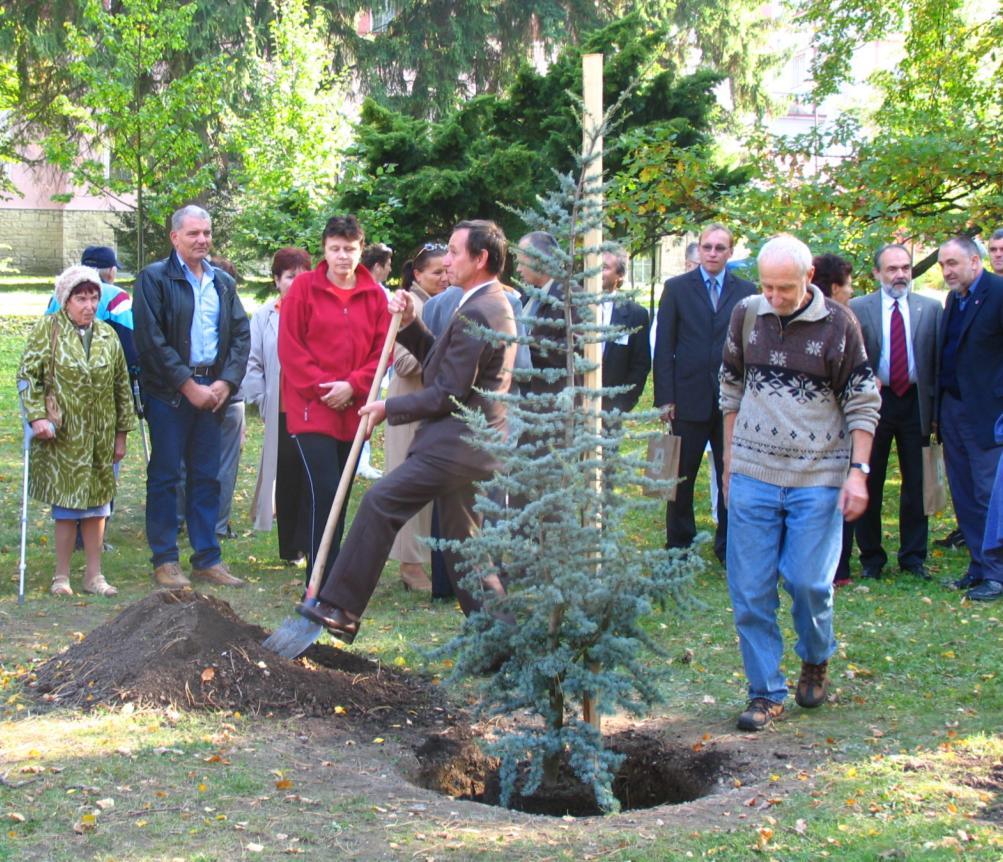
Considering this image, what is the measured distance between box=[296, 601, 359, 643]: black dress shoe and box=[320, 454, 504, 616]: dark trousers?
0.04 metres

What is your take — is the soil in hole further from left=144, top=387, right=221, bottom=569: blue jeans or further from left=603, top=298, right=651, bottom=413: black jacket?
left=603, top=298, right=651, bottom=413: black jacket

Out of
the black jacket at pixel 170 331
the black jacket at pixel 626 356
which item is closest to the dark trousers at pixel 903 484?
the black jacket at pixel 626 356

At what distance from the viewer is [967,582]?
8.73 metres

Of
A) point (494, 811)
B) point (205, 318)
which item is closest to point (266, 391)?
point (205, 318)

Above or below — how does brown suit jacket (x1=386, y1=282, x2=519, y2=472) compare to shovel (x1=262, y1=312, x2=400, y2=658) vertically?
above

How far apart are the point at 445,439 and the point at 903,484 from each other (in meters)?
4.17

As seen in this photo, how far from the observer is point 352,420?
773 cm

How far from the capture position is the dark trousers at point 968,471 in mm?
8750

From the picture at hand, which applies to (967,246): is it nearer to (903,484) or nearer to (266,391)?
(903,484)

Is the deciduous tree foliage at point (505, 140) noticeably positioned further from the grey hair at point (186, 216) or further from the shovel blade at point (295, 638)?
the shovel blade at point (295, 638)

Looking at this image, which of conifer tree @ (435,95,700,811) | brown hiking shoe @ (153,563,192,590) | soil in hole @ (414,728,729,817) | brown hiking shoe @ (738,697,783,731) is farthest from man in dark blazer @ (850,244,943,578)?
brown hiking shoe @ (153,563,192,590)

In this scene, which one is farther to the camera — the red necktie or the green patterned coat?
the red necktie

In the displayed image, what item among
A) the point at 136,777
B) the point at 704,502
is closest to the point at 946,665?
the point at 136,777

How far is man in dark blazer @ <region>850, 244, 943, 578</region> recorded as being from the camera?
8.78 m
